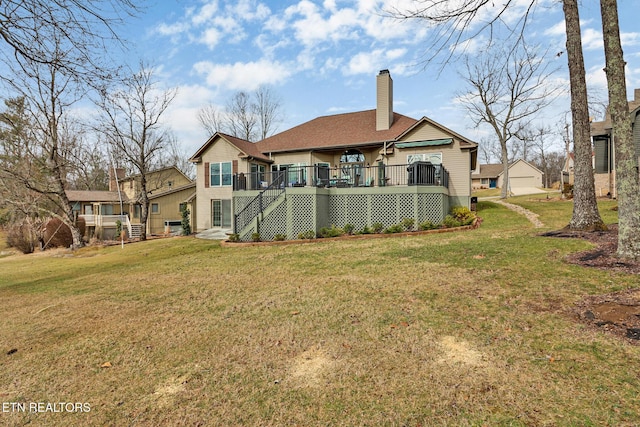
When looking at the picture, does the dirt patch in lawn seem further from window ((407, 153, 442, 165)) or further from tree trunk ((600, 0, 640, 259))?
window ((407, 153, 442, 165))

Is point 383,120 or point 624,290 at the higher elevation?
point 383,120

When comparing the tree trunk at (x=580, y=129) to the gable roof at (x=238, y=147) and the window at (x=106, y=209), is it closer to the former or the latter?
the gable roof at (x=238, y=147)

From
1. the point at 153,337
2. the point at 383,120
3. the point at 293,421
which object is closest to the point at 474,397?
the point at 293,421

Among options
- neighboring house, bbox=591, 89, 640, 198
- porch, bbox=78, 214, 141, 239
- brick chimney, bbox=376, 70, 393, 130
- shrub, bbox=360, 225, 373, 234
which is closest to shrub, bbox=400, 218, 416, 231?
shrub, bbox=360, 225, 373, 234

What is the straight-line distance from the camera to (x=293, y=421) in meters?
2.70

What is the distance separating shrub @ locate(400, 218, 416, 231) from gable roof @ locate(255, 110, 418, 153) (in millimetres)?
6071

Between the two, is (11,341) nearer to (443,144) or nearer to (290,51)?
(290,51)

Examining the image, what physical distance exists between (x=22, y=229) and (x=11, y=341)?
25751 millimetres

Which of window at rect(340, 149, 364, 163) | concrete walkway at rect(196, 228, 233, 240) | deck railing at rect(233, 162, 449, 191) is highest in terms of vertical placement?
window at rect(340, 149, 364, 163)

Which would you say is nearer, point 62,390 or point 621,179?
point 62,390

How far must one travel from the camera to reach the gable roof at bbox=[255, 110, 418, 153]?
18.7 metres

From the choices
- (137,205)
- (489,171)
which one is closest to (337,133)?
(137,205)

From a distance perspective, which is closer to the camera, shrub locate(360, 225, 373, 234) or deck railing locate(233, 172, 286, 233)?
shrub locate(360, 225, 373, 234)

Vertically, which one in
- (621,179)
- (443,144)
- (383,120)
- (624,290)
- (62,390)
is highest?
(383,120)
